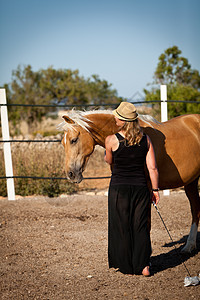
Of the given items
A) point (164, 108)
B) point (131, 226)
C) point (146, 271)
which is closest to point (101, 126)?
point (131, 226)

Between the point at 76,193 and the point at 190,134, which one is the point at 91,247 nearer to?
the point at 190,134

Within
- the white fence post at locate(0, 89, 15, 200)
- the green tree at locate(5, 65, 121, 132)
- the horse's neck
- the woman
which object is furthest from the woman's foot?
the green tree at locate(5, 65, 121, 132)

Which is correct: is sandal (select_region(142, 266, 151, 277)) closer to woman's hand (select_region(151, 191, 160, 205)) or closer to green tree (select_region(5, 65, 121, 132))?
woman's hand (select_region(151, 191, 160, 205))

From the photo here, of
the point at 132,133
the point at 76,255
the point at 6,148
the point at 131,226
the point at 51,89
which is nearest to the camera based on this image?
the point at 132,133

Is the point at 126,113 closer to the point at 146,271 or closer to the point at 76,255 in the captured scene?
the point at 146,271

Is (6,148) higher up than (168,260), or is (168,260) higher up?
(6,148)

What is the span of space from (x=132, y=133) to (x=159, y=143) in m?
0.71

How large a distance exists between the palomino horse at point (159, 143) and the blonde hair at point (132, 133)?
1.82ft

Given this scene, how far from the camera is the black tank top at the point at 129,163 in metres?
3.36

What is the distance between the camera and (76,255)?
4355 mm

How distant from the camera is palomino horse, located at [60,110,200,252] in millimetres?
3746

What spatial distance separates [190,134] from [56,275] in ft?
7.75

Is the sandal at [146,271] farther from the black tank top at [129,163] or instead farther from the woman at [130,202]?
the black tank top at [129,163]

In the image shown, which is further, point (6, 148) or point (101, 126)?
point (6, 148)
